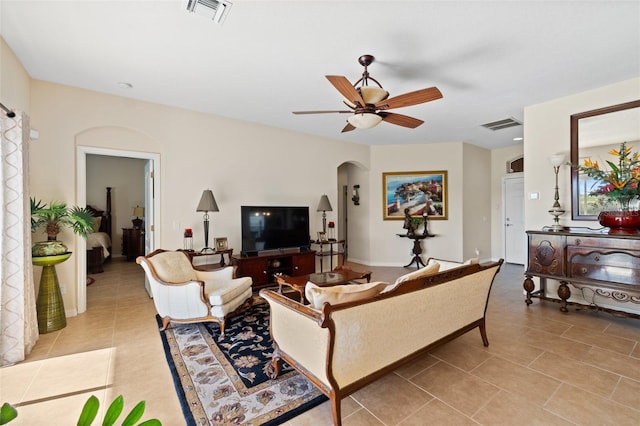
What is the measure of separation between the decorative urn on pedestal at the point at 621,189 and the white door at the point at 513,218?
3.04 m

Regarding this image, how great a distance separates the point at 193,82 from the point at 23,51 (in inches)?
57.6

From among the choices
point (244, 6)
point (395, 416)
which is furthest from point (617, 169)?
point (244, 6)

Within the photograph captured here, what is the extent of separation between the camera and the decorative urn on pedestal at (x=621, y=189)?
3168mm

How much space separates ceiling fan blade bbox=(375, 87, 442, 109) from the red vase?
8.39 feet

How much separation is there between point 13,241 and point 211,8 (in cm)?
250

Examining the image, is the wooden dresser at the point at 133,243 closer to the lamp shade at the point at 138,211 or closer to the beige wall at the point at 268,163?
the lamp shade at the point at 138,211

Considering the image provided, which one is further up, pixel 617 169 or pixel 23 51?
pixel 23 51

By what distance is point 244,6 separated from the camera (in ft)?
7.17

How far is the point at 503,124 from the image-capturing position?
16.3 ft

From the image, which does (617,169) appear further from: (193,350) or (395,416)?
(193,350)

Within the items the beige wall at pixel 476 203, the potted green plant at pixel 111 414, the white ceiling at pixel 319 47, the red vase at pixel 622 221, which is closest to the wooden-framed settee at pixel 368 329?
the potted green plant at pixel 111 414

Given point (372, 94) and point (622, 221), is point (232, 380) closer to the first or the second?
point (372, 94)

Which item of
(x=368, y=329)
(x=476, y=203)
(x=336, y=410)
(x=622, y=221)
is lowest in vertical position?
(x=336, y=410)

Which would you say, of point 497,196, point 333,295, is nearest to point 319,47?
point 333,295
